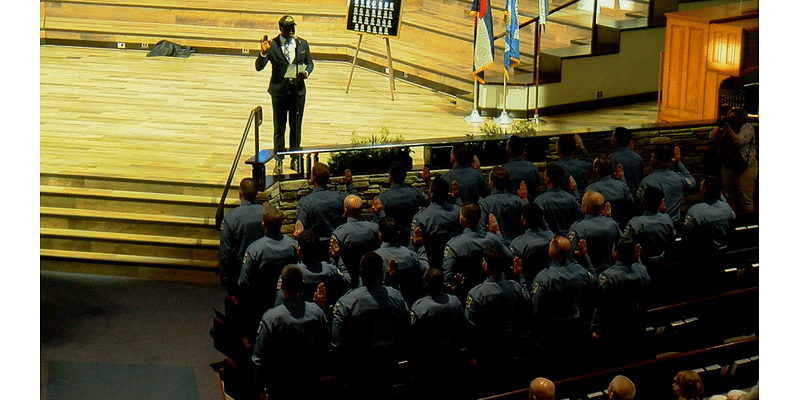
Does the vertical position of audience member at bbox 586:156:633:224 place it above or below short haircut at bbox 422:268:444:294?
above

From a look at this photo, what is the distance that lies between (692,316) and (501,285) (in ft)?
4.91

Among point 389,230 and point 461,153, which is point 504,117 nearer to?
point 461,153

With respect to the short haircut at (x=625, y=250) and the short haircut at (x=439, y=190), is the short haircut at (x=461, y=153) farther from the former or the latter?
the short haircut at (x=625, y=250)

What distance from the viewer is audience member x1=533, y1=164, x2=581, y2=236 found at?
23.1 feet

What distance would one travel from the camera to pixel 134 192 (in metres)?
8.89

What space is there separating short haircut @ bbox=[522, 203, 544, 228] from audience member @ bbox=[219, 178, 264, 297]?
1768 millimetres

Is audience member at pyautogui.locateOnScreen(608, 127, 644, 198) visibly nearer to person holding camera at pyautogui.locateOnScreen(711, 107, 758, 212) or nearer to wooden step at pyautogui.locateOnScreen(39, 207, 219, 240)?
person holding camera at pyautogui.locateOnScreen(711, 107, 758, 212)

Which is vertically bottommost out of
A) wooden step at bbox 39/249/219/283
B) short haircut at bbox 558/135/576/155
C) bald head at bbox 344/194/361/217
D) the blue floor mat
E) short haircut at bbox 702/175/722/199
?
the blue floor mat

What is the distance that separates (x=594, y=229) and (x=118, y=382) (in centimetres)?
322

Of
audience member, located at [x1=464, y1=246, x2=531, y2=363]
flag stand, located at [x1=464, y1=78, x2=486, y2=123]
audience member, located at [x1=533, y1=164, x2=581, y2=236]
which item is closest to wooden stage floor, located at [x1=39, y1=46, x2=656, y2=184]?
flag stand, located at [x1=464, y1=78, x2=486, y2=123]

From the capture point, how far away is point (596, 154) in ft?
30.8

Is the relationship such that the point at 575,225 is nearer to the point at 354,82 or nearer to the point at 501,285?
the point at 501,285

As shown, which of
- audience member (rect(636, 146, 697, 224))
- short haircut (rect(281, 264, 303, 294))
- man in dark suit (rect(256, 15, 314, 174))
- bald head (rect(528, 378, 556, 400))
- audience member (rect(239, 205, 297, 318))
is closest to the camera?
bald head (rect(528, 378, 556, 400))

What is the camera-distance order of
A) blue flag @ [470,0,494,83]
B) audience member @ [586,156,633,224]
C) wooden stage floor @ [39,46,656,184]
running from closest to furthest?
audience member @ [586,156,633,224] < wooden stage floor @ [39,46,656,184] < blue flag @ [470,0,494,83]
